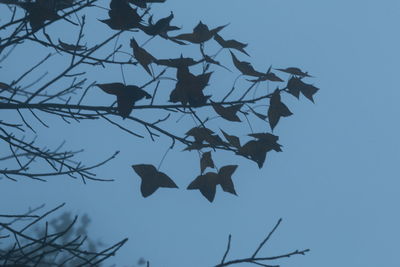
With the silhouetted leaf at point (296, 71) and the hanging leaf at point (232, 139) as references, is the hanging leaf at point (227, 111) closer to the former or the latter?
the hanging leaf at point (232, 139)

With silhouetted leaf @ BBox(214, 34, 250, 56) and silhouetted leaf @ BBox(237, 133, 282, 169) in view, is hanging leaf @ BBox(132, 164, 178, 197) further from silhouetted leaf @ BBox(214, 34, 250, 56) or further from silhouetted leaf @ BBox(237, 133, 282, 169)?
silhouetted leaf @ BBox(214, 34, 250, 56)

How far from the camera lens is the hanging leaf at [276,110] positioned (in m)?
1.68

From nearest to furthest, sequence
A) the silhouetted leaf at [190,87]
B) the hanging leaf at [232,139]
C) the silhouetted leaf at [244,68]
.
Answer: the silhouetted leaf at [190,87]
the silhouetted leaf at [244,68]
the hanging leaf at [232,139]

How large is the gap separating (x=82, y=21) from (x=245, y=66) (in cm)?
71

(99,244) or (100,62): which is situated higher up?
(99,244)

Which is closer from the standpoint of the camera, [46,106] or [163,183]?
[163,183]

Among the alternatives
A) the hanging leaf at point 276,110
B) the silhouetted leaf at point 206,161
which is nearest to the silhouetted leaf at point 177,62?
the hanging leaf at point 276,110

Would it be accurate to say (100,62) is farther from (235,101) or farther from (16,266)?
(16,266)

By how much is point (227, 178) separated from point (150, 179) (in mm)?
282

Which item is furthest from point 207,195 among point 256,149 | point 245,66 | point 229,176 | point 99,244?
point 99,244

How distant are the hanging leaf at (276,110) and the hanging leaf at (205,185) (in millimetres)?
305

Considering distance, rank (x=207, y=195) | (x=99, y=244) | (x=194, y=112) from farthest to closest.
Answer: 1. (x=99, y=244)
2. (x=207, y=195)
3. (x=194, y=112)

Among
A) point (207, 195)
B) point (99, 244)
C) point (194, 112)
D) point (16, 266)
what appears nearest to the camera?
point (16, 266)

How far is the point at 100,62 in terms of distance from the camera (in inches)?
79.9
